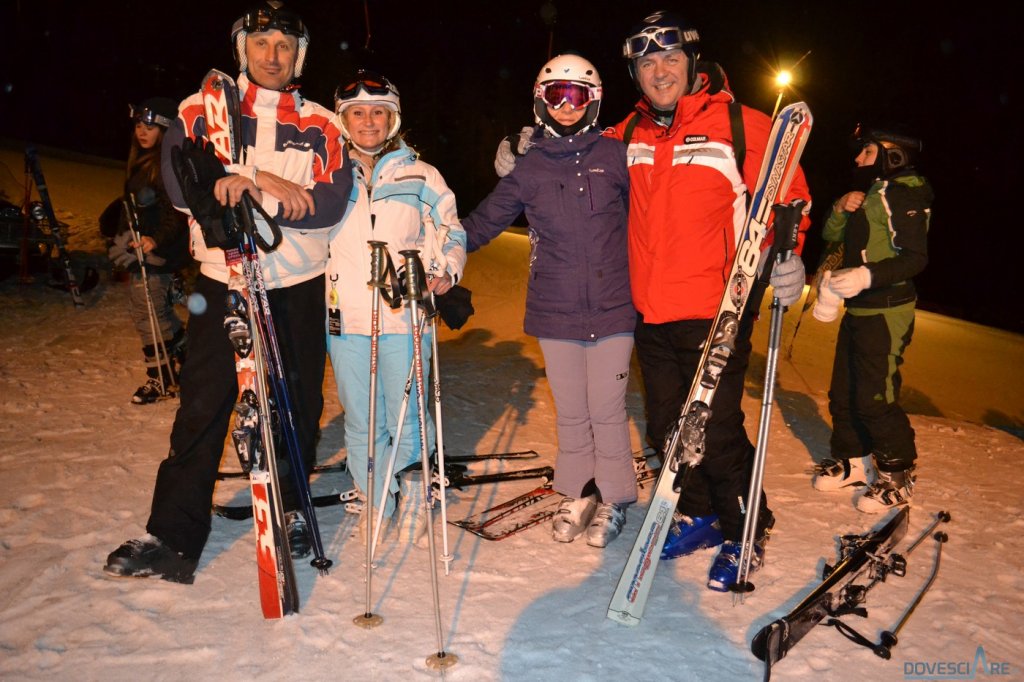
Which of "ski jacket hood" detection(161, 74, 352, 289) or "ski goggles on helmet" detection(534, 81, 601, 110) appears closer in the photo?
"ski jacket hood" detection(161, 74, 352, 289)

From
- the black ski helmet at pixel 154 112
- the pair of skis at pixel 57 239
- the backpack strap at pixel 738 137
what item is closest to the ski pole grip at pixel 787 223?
the backpack strap at pixel 738 137

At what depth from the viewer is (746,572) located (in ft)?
10.9

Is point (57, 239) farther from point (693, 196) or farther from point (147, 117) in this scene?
point (693, 196)

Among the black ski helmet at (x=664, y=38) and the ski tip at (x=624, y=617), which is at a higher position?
the black ski helmet at (x=664, y=38)

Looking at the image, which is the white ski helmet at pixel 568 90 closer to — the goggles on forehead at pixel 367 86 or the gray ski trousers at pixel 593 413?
the goggles on forehead at pixel 367 86

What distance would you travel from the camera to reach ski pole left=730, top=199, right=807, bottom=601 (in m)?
3.19

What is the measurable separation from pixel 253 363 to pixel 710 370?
2.13m

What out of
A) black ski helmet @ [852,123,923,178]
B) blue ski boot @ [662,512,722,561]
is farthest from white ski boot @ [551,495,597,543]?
black ski helmet @ [852,123,923,178]

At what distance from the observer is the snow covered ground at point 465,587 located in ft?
9.50

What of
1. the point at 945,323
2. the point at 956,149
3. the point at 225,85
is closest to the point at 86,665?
the point at 225,85

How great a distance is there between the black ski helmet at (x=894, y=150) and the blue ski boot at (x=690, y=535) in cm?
247

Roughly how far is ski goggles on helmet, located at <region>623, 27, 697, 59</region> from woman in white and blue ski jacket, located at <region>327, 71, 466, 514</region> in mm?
1200

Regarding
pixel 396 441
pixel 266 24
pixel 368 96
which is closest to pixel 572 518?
pixel 396 441

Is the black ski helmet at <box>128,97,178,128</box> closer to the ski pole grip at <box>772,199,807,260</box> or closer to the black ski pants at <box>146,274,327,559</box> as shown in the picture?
the black ski pants at <box>146,274,327,559</box>
